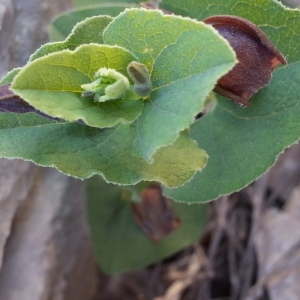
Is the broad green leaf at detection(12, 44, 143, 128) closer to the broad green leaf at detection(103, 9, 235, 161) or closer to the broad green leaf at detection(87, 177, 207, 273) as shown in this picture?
the broad green leaf at detection(103, 9, 235, 161)

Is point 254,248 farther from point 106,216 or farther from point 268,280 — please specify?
point 106,216

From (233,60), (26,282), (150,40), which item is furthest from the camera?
(26,282)

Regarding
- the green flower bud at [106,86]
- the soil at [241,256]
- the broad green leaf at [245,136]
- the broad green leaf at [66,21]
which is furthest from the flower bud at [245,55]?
the soil at [241,256]

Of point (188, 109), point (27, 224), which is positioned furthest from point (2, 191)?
point (188, 109)

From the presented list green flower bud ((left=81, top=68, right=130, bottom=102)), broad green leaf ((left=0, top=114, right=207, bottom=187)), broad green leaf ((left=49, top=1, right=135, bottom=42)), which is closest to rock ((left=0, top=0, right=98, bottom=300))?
broad green leaf ((left=49, top=1, right=135, bottom=42))

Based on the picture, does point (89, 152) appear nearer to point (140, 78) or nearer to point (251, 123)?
point (140, 78)

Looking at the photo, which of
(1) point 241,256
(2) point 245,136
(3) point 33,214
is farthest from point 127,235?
(2) point 245,136

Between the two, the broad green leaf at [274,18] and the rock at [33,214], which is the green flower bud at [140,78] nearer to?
the broad green leaf at [274,18]
